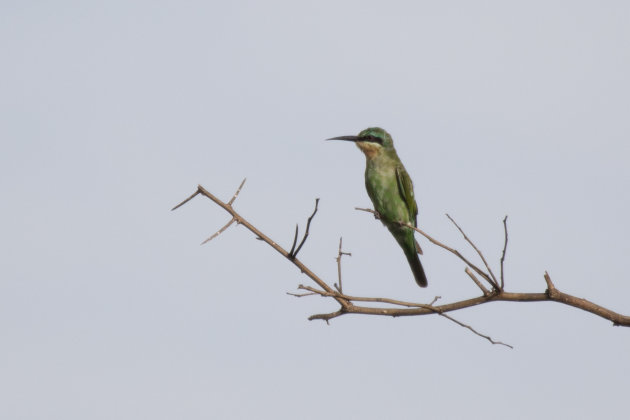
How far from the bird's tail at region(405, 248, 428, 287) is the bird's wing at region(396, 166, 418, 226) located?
0.41 m

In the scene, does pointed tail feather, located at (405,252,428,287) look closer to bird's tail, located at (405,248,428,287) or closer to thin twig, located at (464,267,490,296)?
bird's tail, located at (405,248,428,287)

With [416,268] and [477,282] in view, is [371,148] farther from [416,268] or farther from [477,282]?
[477,282]

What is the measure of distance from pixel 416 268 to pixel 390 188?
0.74 m

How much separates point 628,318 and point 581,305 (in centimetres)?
16

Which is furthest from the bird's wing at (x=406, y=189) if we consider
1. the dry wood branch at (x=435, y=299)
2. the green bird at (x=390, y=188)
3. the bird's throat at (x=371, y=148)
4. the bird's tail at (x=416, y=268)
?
the dry wood branch at (x=435, y=299)

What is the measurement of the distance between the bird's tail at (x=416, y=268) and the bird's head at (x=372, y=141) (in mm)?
973

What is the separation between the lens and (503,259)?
2955 mm

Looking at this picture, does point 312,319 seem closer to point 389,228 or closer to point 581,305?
point 581,305

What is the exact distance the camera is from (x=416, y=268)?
24.7 feet

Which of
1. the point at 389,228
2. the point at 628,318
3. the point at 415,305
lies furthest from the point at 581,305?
the point at 389,228

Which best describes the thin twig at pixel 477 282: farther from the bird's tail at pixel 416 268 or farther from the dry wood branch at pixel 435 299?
the bird's tail at pixel 416 268

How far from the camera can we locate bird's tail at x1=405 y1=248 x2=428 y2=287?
7.53 metres

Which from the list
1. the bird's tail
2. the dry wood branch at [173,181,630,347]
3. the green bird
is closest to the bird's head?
the green bird

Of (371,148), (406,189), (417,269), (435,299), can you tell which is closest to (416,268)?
(417,269)
